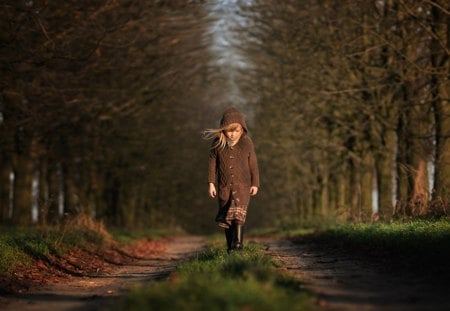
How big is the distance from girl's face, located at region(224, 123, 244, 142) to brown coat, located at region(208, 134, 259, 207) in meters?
0.14

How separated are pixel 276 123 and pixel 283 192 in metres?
14.1

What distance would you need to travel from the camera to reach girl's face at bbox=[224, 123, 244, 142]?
38.8 feet

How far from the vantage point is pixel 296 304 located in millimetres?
6410

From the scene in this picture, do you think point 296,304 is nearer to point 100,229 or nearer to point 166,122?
point 100,229

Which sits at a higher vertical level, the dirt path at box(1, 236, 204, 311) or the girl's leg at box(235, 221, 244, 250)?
the girl's leg at box(235, 221, 244, 250)

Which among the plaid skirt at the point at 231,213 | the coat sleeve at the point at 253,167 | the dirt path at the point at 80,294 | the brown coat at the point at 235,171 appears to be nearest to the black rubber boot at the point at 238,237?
the plaid skirt at the point at 231,213

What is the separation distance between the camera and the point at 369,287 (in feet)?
27.7

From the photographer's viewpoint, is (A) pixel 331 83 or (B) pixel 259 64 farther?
(B) pixel 259 64

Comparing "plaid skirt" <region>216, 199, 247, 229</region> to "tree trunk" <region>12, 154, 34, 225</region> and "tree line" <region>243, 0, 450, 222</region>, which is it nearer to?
"tree line" <region>243, 0, 450, 222</region>

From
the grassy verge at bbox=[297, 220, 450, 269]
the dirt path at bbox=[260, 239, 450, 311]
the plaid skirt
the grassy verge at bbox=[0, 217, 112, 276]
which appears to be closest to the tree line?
the grassy verge at bbox=[297, 220, 450, 269]

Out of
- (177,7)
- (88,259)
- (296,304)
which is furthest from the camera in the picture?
(177,7)

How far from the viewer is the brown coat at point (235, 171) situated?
11.9 metres

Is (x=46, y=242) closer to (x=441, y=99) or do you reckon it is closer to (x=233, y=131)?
(x=233, y=131)

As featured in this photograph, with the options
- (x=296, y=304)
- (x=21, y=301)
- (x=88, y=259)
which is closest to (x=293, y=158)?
(x=88, y=259)
